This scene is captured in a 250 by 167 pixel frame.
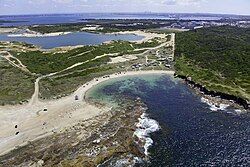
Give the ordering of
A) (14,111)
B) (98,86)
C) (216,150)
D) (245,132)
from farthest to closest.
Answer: (98,86)
(14,111)
(245,132)
(216,150)

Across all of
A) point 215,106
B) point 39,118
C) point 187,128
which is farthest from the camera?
point 215,106

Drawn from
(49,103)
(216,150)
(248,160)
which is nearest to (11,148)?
(49,103)

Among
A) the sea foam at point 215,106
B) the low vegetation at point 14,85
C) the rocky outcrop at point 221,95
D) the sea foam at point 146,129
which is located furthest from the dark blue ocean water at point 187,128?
the low vegetation at point 14,85

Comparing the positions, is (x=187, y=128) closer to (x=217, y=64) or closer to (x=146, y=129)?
(x=146, y=129)

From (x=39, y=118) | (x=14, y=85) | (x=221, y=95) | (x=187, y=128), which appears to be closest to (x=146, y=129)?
(x=187, y=128)

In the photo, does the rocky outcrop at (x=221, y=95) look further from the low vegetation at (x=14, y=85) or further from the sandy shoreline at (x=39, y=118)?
the low vegetation at (x=14, y=85)

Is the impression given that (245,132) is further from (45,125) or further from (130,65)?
(130,65)
